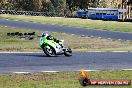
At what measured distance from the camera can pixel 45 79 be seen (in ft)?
45.5

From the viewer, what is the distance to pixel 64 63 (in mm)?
18641

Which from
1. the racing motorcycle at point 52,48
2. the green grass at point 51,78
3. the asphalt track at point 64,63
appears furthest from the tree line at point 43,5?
the green grass at point 51,78

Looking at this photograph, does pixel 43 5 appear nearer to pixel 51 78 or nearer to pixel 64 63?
pixel 64 63

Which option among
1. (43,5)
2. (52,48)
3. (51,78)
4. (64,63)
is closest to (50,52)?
(52,48)

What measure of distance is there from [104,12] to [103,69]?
8120 cm

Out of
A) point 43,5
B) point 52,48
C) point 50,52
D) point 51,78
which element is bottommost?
point 43,5

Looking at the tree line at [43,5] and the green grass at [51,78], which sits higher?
the green grass at [51,78]

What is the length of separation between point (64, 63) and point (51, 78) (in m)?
4.54

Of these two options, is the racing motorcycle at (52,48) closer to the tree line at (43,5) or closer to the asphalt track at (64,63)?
the asphalt track at (64,63)

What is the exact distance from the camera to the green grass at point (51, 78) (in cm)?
1257

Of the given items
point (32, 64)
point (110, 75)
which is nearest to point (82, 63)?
point (32, 64)

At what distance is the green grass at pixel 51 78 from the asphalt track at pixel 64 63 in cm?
137

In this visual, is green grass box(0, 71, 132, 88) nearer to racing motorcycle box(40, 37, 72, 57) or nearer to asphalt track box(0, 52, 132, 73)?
asphalt track box(0, 52, 132, 73)

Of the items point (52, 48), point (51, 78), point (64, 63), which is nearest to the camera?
point (51, 78)
